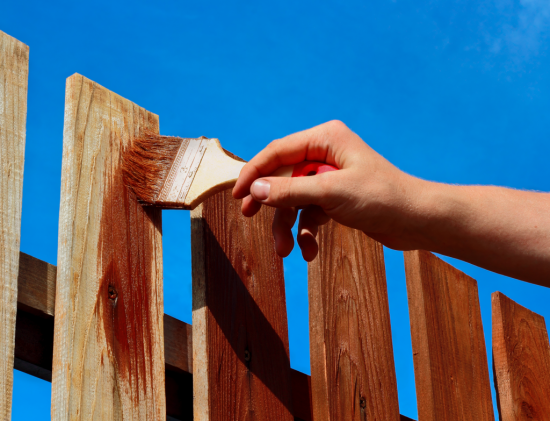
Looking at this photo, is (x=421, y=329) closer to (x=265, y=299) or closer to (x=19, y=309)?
(x=265, y=299)

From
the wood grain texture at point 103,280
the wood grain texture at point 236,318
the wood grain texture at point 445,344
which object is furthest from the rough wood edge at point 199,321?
the wood grain texture at point 445,344

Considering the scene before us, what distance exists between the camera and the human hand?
4.32ft

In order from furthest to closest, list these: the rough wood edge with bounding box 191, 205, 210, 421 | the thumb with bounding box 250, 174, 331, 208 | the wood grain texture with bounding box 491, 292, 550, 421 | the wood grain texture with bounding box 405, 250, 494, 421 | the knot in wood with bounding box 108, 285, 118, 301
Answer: the wood grain texture with bounding box 491, 292, 550, 421
the wood grain texture with bounding box 405, 250, 494, 421
the rough wood edge with bounding box 191, 205, 210, 421
the knot in wood with bounding box 108, 285, 118, 301
the thumb with bounding box 250, 174, 331, 208

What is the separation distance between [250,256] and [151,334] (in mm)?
449

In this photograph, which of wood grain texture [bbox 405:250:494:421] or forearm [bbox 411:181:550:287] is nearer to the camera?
forearm [bbox 411:181:550:287]

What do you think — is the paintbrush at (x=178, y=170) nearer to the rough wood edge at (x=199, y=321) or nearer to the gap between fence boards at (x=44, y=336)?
the rough wood edge at (x=199, y=321)

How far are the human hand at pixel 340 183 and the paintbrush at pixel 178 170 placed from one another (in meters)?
0.13

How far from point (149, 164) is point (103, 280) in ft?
1.12

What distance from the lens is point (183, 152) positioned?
1654mm

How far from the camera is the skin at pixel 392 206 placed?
1329mm

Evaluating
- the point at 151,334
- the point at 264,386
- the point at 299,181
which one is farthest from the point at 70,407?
the point at 299,181

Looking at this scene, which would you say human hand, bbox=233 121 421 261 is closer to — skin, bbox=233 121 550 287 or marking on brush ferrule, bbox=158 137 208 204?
skin, bbox=233 121 550 287

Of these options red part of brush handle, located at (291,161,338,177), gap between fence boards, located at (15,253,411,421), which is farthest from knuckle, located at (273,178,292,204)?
gap between fence boards, located at (15,253,411,421)

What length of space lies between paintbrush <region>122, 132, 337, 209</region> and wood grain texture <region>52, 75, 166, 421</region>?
45 mm
